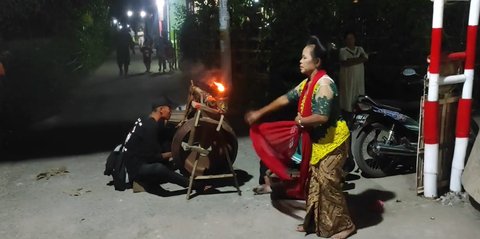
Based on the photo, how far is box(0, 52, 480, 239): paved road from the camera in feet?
15.1

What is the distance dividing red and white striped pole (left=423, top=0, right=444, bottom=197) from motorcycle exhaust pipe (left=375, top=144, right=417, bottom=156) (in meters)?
0.78

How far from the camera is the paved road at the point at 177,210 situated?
182 inches

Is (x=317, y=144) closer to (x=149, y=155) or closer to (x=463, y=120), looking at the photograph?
(x=463, y=120)

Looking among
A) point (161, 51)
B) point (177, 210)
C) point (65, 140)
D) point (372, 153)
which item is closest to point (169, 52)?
point (161, 51)

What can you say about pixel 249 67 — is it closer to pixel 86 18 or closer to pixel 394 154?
pixel 394 154

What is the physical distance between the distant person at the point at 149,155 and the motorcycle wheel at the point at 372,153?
2205 millimetres

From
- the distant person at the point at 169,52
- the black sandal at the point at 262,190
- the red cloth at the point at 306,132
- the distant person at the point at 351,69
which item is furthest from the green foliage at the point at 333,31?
the distant person at the point at 169,52

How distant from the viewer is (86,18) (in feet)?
54.4

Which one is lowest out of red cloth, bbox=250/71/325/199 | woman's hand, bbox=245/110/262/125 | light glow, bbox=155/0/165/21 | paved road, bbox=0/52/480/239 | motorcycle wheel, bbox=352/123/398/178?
paved road, bbox=0/52/480/239

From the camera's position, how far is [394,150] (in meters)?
5.95

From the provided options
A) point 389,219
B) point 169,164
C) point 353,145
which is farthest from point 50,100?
point 389,219

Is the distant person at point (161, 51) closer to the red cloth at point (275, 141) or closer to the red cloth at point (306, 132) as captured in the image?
the red cloth at point (275, 141)

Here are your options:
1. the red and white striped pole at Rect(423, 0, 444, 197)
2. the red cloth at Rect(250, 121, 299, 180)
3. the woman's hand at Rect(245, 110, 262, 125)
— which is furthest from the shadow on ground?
the red and white striped pole at Rect(423, 0, 444, 197)

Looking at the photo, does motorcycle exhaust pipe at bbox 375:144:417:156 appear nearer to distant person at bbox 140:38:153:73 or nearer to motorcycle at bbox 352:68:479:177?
motorcycle at bbox 352:68:479:177
